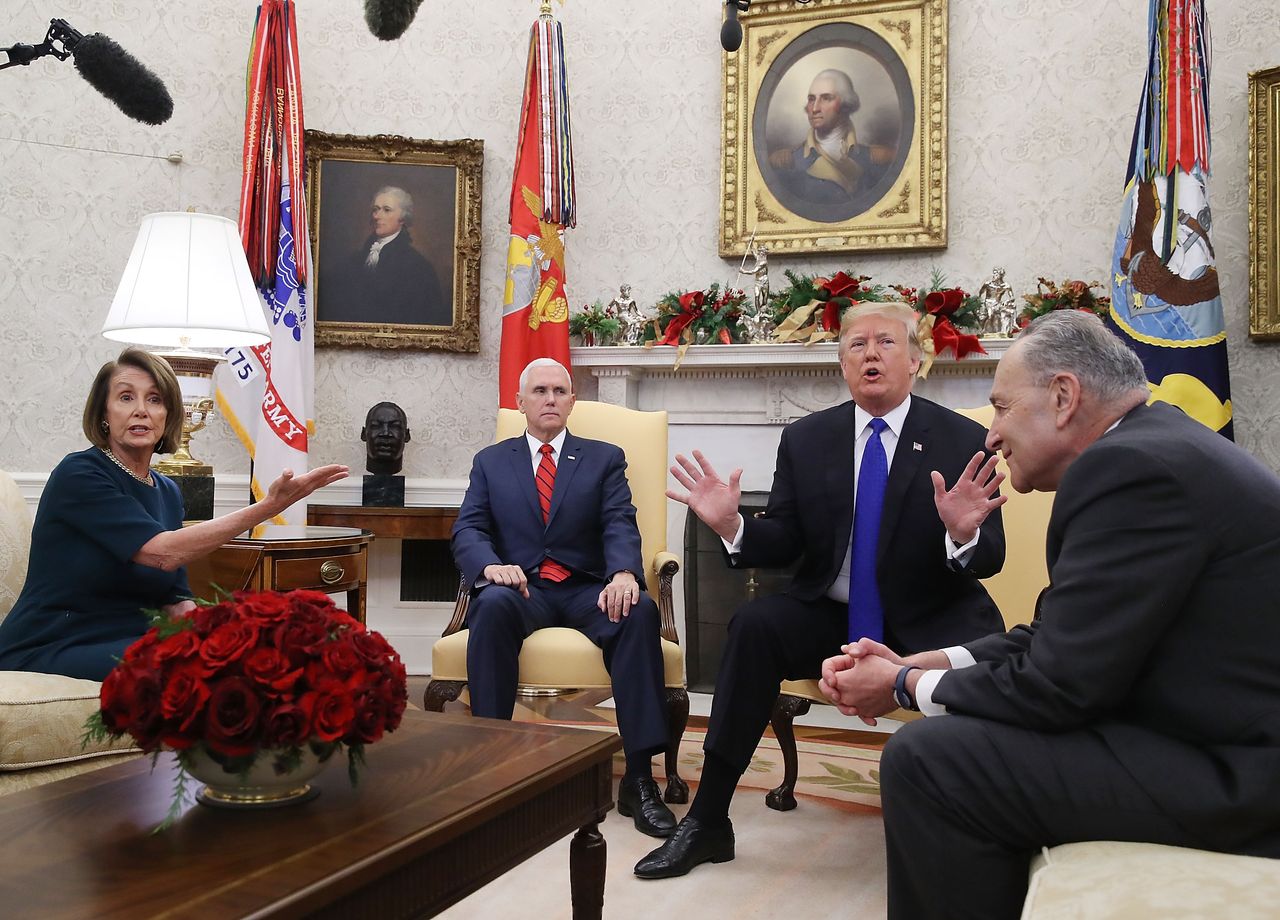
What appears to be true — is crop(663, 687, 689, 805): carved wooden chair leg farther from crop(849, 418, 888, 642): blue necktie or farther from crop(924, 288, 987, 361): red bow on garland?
crop(924, 288, 987, 361): red bow on garland

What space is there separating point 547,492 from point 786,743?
1.15 m

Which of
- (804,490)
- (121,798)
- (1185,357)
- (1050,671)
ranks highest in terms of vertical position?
(1185,357)

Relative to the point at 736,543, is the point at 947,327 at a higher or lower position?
higher

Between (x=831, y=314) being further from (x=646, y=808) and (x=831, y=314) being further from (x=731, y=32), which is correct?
(x=646, y=808)

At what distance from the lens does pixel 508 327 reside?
4.62m

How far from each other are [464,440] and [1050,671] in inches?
157

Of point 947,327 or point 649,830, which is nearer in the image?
point 649,830

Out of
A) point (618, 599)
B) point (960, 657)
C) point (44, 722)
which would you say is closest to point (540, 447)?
point (618, 599)

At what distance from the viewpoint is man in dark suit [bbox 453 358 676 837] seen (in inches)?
114

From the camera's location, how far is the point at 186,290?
3156 mm

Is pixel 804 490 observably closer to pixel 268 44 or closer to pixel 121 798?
pixel 121 798

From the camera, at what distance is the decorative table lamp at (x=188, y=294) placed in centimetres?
312

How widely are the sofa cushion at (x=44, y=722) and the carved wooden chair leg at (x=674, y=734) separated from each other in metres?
1.53

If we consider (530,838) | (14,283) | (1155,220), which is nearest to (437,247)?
(14,283)
